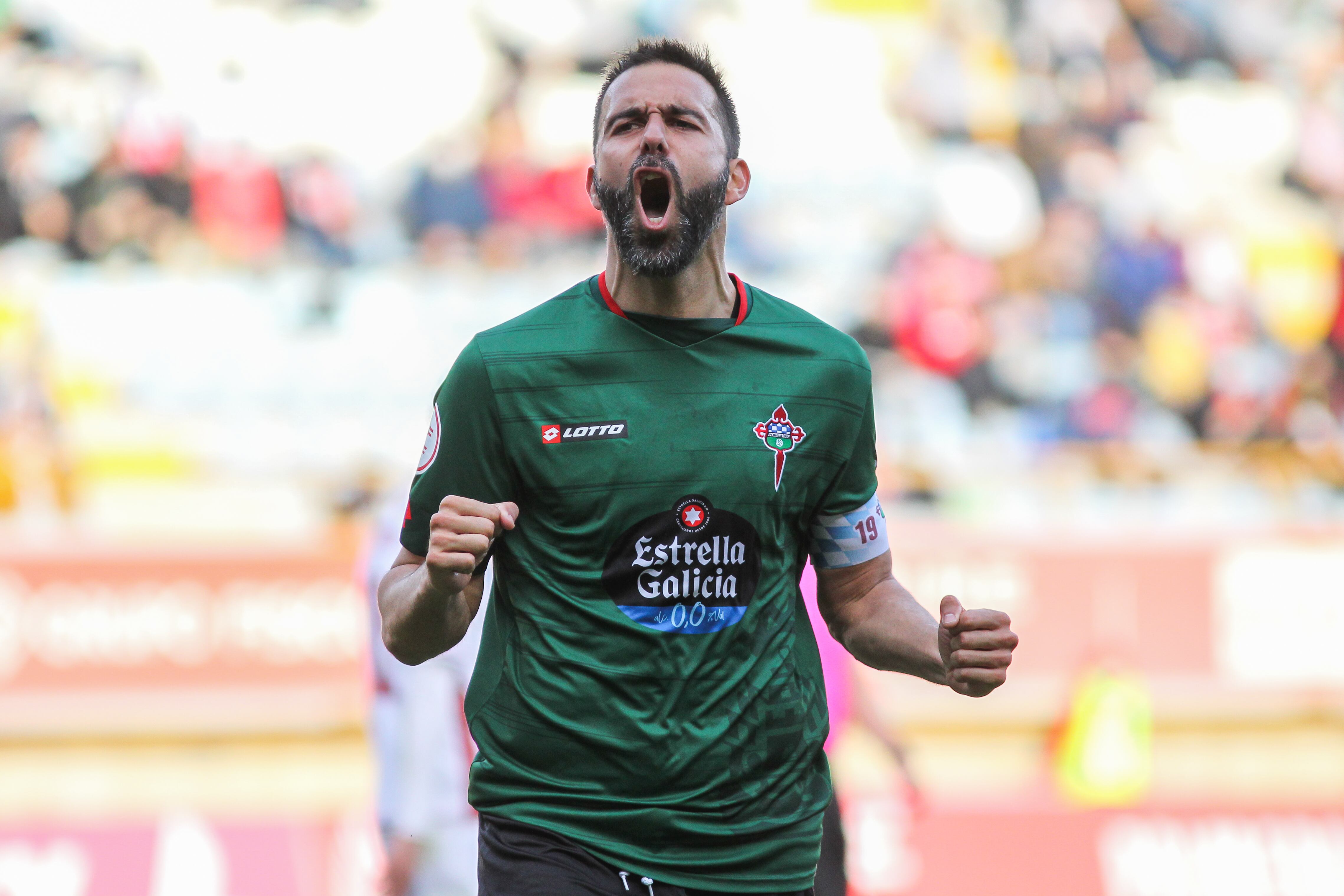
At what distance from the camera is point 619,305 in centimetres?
259

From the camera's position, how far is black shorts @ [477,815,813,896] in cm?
232

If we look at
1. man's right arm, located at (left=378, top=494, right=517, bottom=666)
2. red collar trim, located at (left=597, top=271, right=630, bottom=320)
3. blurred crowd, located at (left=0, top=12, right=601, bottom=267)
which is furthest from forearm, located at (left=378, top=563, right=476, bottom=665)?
blurred crowd, located at (left=0, top=12, right=601, bottom=267)

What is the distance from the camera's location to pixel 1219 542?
1032cm

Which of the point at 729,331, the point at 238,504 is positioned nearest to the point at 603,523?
the point at 729,331

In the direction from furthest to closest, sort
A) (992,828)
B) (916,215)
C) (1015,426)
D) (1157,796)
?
(916,215) → (1015,426) → (1157,796) → (992,828)

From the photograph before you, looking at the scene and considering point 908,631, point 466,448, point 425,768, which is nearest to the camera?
point 466,448

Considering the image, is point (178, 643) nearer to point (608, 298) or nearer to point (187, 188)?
point (187, 188)

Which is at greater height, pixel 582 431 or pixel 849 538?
pixel 582 431

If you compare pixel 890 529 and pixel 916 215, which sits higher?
pixel 916 215

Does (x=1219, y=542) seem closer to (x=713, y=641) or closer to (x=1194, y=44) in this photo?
(x=1194, y=44)

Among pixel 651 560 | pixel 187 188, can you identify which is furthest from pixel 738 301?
pixel 187 188

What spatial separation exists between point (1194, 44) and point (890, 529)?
22.6 feet

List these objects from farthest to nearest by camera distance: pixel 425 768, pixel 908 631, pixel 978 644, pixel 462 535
Result: pixel 425 768 < pixel 908 631 < pixel 978 644 < pixel 462 535

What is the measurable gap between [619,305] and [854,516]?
0.55 m
